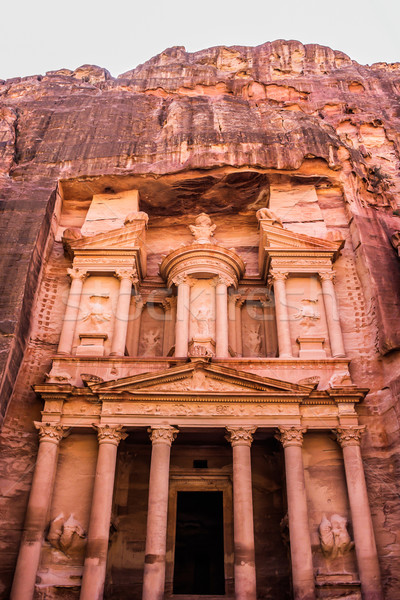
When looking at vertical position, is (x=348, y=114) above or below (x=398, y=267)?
above

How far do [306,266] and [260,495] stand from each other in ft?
25.6

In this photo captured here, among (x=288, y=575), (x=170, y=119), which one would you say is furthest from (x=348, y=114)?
(x=288, y=575)

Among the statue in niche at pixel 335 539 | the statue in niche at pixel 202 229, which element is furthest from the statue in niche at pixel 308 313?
Answer: the statue in niche at pixel 335 539

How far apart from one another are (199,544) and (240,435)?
5.28 meters

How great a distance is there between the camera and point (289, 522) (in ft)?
39.8

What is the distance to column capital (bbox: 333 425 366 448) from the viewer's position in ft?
42.9

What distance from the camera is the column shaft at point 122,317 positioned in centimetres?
1542

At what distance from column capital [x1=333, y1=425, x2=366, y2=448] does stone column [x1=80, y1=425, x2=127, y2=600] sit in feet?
19.4

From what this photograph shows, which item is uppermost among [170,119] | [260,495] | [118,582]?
[170,119]

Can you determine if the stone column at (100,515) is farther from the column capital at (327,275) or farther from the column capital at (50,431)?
the column capital at (327,275)

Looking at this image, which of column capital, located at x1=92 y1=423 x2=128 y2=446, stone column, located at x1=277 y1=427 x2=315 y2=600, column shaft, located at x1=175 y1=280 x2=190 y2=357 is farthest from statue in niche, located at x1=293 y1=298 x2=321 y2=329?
column capital, located at x1=92 y1=423 x2=128 y2=446

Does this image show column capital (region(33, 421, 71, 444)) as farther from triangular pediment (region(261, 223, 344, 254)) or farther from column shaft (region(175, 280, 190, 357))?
triangular pediment (region(261, 223, 344, 254))

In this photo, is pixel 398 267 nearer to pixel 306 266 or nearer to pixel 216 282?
pixel 306 266

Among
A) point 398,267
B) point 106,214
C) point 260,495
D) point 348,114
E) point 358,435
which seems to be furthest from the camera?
point 348,114
